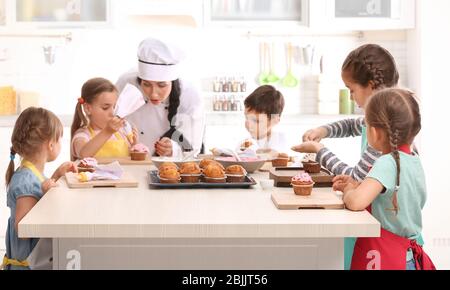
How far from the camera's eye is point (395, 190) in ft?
8.68

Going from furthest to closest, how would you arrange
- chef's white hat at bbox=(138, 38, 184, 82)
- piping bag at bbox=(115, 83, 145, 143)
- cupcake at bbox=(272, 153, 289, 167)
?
chef's white hat at bbox=(138, 38, 184, 82)
piping bag at bbox=(115, 83, 145, 143)
cupcake at bbox=(272, 153, 289, 167)

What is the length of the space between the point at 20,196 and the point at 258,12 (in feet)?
10.4

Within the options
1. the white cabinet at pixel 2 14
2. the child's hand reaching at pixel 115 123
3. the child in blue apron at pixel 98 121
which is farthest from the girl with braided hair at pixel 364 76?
the white cabinet at pixel 2 14

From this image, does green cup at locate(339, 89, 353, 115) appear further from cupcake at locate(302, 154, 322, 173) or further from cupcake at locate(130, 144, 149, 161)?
cupcake at locate(302, 154, 322, 173)

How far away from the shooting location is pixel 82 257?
2.49 meters

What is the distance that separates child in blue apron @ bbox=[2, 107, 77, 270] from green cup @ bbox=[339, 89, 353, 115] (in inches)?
123

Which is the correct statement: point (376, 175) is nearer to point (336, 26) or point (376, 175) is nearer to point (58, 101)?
point (336, 26)

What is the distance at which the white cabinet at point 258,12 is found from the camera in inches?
231

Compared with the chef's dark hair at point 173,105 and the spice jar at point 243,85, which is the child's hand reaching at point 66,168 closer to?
the chef's dark hair at point 173,105

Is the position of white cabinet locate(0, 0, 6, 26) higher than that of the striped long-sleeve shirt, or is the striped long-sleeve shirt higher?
white cabinet locate(0, 0, 6, 26)

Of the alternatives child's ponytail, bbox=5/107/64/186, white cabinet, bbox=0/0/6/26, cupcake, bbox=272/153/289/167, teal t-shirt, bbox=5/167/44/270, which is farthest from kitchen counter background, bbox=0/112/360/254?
teal t-shirt, bbox=5/167/44/270

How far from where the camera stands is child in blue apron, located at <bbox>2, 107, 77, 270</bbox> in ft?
9.92
